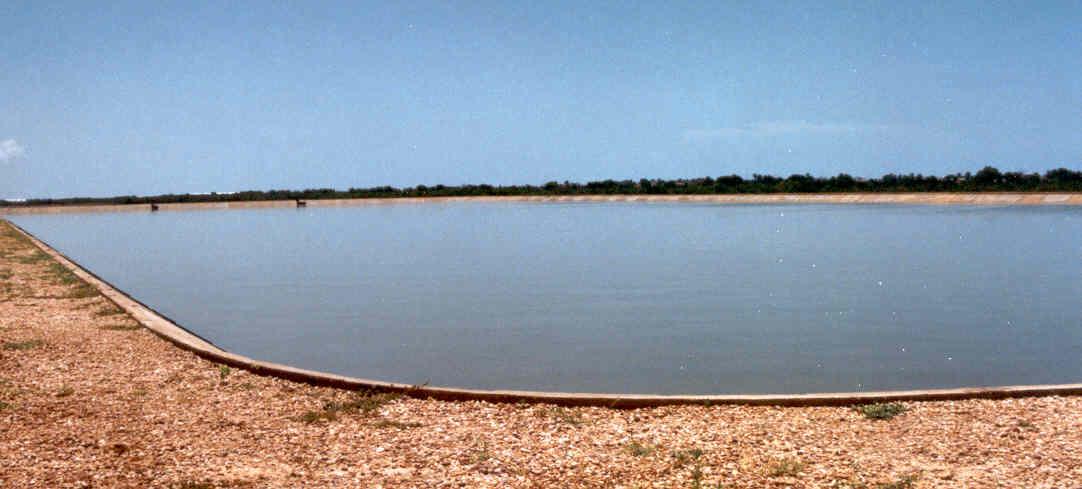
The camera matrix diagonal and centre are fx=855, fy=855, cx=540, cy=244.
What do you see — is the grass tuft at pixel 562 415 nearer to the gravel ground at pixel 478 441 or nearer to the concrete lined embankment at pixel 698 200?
the gravel ground at pixel 478 441

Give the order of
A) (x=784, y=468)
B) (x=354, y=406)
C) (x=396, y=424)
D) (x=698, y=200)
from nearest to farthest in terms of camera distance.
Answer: (x=784, y=468) → (x=396, y=424) → (x=354, y=406) → (x=698, y=200)

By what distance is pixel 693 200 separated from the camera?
95.8 meters

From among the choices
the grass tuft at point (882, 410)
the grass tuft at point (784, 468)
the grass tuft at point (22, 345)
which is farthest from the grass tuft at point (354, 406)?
the grass tuft at point (22, 345)

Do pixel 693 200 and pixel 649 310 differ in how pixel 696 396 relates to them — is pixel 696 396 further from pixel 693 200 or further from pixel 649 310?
pixel 693 200

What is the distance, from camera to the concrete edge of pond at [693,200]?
68.2m

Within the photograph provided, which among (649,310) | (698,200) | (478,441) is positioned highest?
(698,200)

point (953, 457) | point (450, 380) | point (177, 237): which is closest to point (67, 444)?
point (450, 380)

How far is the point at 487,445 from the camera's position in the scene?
643cm

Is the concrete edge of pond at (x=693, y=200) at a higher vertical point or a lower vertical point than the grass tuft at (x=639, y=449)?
higher

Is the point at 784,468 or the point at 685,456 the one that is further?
the point at 685,456

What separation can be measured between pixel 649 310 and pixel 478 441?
8341 millimetres

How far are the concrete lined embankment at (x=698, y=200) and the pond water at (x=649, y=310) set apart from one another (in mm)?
42582

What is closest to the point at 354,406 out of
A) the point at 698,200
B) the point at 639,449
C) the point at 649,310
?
the point at 639,449

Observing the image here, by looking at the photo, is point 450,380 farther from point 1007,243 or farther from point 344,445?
point 1007,243
